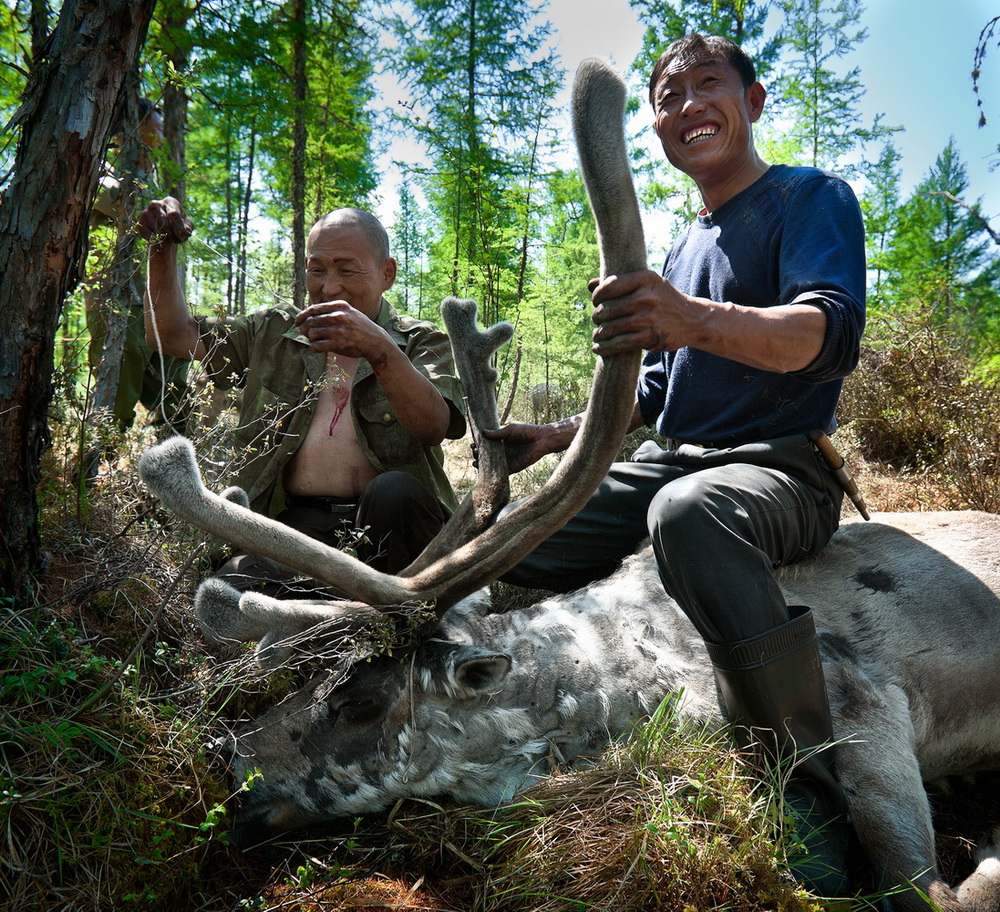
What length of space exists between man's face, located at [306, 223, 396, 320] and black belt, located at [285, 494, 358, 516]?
41.4 inches

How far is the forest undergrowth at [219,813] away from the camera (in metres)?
2.08

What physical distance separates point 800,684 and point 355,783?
1570mm

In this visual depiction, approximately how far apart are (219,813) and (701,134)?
10.7 feet

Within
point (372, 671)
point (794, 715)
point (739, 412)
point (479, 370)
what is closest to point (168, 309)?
point (479, 370)

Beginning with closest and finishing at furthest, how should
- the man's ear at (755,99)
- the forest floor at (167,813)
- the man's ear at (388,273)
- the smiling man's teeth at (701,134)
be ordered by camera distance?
the forest floor at (167,813)
the smiling man's teeth at (701,134)
the man's ear at (755,99)
the man's ear at (388,273)

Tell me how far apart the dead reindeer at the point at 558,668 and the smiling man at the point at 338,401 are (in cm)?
68

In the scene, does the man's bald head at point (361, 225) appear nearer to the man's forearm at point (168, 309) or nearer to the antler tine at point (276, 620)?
the man's forearm at point (168, 309)

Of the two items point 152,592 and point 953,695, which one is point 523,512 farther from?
point 953,695

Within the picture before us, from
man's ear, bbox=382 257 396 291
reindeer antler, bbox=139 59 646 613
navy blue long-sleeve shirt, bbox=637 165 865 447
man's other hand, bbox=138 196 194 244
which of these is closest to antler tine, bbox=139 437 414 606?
reindeer antler, bbox=139 59 646 613

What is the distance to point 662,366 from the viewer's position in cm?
369

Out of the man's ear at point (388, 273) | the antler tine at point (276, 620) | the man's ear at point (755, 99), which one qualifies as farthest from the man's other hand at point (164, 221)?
the man's ear at point (755, 99)

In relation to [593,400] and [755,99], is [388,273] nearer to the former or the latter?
[755,99]

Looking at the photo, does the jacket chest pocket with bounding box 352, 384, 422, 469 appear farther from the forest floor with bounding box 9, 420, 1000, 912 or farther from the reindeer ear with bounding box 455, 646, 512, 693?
the reindeer ear with bounding box 455, 646, 512, 693

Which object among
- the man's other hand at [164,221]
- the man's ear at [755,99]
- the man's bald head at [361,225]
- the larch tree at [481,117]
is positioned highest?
the larch tree at [481,117]
